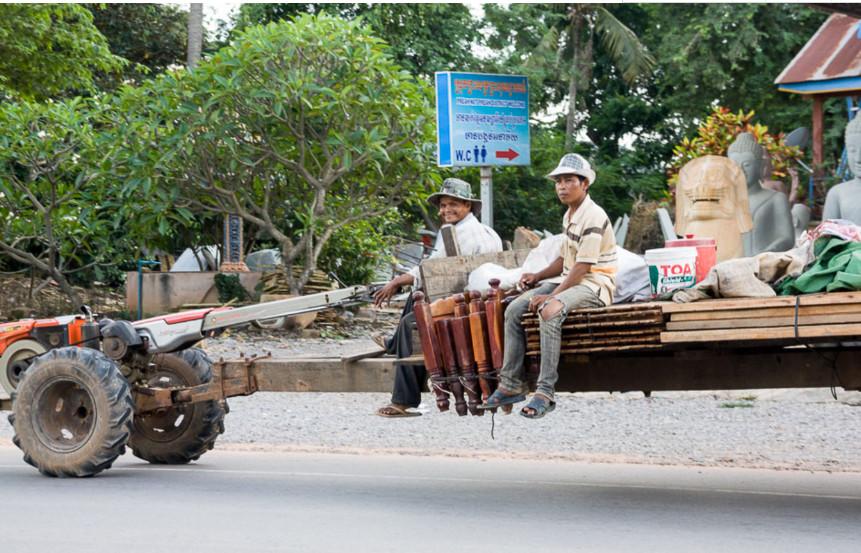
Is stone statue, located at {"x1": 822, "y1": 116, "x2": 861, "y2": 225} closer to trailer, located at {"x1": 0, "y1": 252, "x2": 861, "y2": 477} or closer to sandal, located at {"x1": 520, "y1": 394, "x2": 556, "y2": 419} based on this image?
trailer, located at {"x1": 0, "y1": 252, "x2": 861, "y2": 477}

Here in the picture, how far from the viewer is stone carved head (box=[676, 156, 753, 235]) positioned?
8805mm

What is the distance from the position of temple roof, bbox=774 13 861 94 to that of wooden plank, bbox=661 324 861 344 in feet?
32.2

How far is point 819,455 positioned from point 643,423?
2.14 m

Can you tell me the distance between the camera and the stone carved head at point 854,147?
890cm

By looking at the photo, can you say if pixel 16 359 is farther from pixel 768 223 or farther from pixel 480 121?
pixel 768 223

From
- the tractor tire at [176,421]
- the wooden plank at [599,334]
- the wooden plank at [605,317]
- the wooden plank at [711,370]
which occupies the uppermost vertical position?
the wooden plank at [605,317]

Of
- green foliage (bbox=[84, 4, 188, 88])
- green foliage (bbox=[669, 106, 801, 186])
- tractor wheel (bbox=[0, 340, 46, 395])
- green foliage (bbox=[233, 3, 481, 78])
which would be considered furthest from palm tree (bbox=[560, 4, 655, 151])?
tractor wheel (bbox=[0, 340, 46, 395])

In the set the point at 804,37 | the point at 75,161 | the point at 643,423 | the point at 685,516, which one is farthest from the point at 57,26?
the point at 804,37

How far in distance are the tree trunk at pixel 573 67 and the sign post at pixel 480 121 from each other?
21.1 m

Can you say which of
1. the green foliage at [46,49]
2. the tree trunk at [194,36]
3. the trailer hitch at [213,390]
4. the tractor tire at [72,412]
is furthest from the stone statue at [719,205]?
the tree trunk at [194,36]

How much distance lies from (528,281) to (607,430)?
4437mm

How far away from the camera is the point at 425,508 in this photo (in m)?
7.06

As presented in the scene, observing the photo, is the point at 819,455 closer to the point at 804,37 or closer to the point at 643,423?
the point at 643,423

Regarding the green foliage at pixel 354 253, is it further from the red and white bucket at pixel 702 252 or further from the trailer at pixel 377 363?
the red and white bucket at pixel 702 252
